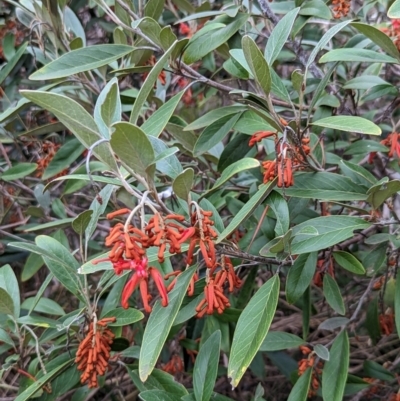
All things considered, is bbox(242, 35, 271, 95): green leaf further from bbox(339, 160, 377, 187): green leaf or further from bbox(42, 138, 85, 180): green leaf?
bbox(42, 138, 85, 180): green leaf

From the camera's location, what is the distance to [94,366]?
119 cm

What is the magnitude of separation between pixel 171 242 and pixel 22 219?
1556 mm

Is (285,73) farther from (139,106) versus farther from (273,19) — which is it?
(139,106)

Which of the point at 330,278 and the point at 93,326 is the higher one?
the point at 93,326

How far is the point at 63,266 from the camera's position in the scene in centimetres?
126

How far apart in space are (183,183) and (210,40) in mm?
629

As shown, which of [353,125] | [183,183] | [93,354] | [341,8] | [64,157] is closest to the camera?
[183,183]

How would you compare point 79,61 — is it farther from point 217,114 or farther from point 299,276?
point 299,276

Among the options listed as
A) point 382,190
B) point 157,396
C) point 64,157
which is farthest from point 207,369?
point 64,157

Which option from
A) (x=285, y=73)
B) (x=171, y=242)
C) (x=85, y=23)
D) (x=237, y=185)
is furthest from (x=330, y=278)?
(x=85, y=23)

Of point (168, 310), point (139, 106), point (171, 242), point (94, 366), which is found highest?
point (139, 106)

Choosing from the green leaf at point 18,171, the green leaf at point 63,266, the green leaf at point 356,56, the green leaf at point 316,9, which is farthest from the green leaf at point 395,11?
the green leaf at point 18,171

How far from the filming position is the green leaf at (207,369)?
1.20 m

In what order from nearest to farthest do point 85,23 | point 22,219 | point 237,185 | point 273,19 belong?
point 273,19 → point 237,185 → point 22,219 → point 85,23
